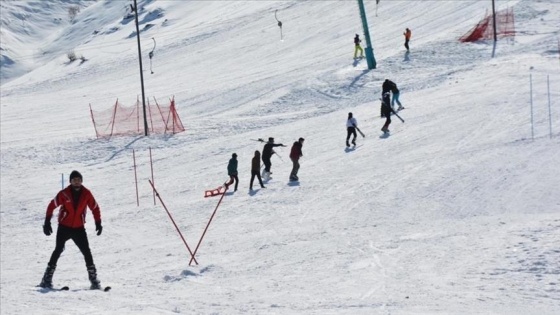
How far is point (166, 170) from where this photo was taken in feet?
89.3

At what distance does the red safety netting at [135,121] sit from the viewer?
111 ft

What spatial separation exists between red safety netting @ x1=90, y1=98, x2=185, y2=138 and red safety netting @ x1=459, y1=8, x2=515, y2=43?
12.3m

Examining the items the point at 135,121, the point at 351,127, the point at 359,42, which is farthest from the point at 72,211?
the point at 359,42

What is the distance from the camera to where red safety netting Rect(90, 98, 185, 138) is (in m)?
33.8

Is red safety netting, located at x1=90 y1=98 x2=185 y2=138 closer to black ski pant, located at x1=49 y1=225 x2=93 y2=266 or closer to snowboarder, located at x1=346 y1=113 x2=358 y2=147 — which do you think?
snowboarder, located at x1=346 y1=113 x2=358 y2=147

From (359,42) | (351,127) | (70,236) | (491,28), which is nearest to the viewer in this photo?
(70,236)

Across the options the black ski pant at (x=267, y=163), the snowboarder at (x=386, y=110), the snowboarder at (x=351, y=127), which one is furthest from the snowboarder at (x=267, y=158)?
the snowboarder at (x=386, y=110)

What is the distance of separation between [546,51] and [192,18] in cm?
3510

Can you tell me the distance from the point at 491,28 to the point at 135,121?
49.9 feet

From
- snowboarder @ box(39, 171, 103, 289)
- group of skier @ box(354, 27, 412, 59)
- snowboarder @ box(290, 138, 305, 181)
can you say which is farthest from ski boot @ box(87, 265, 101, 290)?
group of skier @ box(354, 27, 412, 59)

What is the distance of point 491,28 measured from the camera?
3959 centimetres

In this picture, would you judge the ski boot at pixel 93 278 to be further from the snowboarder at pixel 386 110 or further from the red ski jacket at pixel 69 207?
the snowboarder at pixel 386 110

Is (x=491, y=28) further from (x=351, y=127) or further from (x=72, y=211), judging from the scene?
(x=72, y=211)

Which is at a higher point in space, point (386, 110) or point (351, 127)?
point (386, 110)
